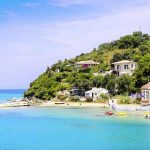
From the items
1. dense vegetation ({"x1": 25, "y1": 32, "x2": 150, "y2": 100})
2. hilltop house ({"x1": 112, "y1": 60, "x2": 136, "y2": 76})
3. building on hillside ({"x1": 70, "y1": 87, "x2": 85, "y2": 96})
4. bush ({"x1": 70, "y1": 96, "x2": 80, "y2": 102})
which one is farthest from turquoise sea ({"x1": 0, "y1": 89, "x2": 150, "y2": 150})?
hilltop house ({"x1": 112, "y1": 60, "x2": 136, "y2": 76})

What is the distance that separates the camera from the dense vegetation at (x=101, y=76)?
219 feet

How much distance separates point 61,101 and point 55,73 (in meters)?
13.4

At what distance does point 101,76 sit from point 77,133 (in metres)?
40.6

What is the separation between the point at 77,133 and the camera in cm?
3559

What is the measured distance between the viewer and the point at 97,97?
234 ft

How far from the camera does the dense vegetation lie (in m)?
66.8

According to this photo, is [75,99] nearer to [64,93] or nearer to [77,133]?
[64,93]

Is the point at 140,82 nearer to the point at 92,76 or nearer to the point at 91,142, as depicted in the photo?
the point at 92,76

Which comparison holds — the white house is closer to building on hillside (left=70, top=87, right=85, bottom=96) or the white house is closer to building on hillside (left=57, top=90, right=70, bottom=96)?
building on hillside (left=70, top=87, right=85, bottom=96)

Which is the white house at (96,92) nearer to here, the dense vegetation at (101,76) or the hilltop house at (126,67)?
the dense vegetation at (101,76)

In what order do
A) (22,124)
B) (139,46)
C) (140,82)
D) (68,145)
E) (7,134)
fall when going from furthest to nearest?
(139,46), (140,82), (22,124), (7,134), (68,145)

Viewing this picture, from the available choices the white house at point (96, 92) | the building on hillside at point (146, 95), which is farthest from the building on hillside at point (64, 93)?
the building on hillside at point (146, 95)

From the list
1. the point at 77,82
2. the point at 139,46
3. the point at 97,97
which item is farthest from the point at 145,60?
the point at 139,46

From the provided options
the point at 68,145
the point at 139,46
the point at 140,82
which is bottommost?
the point at 68,145
